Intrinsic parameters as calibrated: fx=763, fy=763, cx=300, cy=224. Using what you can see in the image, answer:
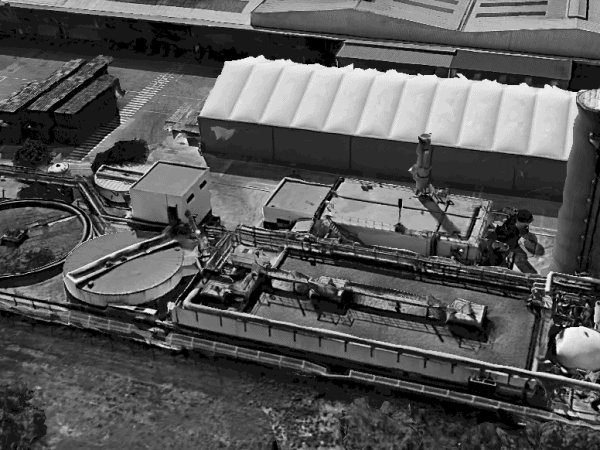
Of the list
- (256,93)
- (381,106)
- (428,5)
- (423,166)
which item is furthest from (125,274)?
(428,5)

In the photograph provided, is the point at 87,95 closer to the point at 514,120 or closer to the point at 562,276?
the point at 514,120

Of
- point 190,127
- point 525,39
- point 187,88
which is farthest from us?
point 187,88

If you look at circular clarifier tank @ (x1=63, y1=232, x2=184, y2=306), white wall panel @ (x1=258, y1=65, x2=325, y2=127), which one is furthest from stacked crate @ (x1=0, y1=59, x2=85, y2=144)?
circular clarifier tank @ (x1=63, y1=232, x2=184, y2=306)

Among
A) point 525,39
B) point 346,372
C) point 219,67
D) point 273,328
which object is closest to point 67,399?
point 273,328

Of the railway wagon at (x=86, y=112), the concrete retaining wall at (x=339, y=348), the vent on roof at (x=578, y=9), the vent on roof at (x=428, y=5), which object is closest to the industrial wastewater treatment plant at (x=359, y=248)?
the concrete retaining wall at (x=339, y=348)

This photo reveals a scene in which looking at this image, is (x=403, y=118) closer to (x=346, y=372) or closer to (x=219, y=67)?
(x=346, y=372)

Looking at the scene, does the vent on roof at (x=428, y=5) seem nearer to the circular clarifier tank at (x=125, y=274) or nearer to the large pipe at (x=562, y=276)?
the large pipe at (x=562, y=276)

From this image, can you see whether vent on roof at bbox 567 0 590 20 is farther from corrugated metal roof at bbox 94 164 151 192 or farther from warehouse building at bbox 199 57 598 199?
corrugated metal roof at bbox 94 164 151 192
